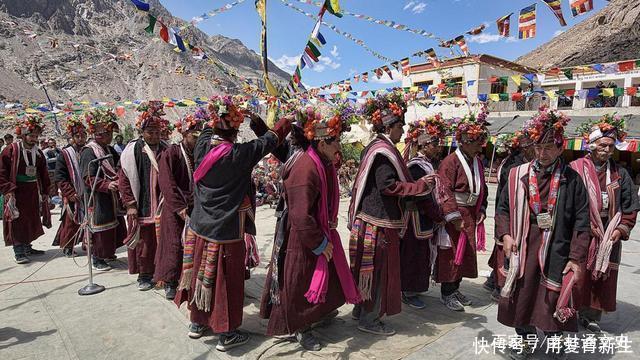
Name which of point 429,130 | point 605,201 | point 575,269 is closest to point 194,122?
point 429,130

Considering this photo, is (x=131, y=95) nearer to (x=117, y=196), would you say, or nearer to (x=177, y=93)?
(x=177, y=93)

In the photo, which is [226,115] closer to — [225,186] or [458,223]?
[225,186]

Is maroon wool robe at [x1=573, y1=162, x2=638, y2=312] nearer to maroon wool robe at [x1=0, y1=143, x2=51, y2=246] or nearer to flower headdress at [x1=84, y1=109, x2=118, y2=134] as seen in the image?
flower headdress at [x1=84, y1=109, x2=118, y2=134]

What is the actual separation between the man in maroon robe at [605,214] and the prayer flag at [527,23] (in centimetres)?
475

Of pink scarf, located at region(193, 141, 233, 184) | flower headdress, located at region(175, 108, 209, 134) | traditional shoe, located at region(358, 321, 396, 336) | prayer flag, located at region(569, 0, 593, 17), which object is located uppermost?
prayer flag, located at region(569, 0, 593, 17)

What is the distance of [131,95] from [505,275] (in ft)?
240

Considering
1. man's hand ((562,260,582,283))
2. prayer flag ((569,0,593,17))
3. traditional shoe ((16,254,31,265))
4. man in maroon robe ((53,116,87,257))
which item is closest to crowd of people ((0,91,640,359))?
man's hand ((562,260,582,283))

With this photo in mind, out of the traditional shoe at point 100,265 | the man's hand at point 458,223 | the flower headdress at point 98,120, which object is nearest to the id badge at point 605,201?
the man's hand at point 458,223

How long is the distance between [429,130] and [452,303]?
71.0 inches

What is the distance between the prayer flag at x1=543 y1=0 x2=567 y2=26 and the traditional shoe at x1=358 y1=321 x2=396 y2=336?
6.30m

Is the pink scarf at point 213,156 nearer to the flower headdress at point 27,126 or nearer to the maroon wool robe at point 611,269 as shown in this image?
the maroon wool robe at point 611,269

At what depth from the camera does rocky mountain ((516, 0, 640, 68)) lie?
3356 cm

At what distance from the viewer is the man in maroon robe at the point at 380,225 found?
3.10 meters

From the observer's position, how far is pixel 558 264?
8.41ft
